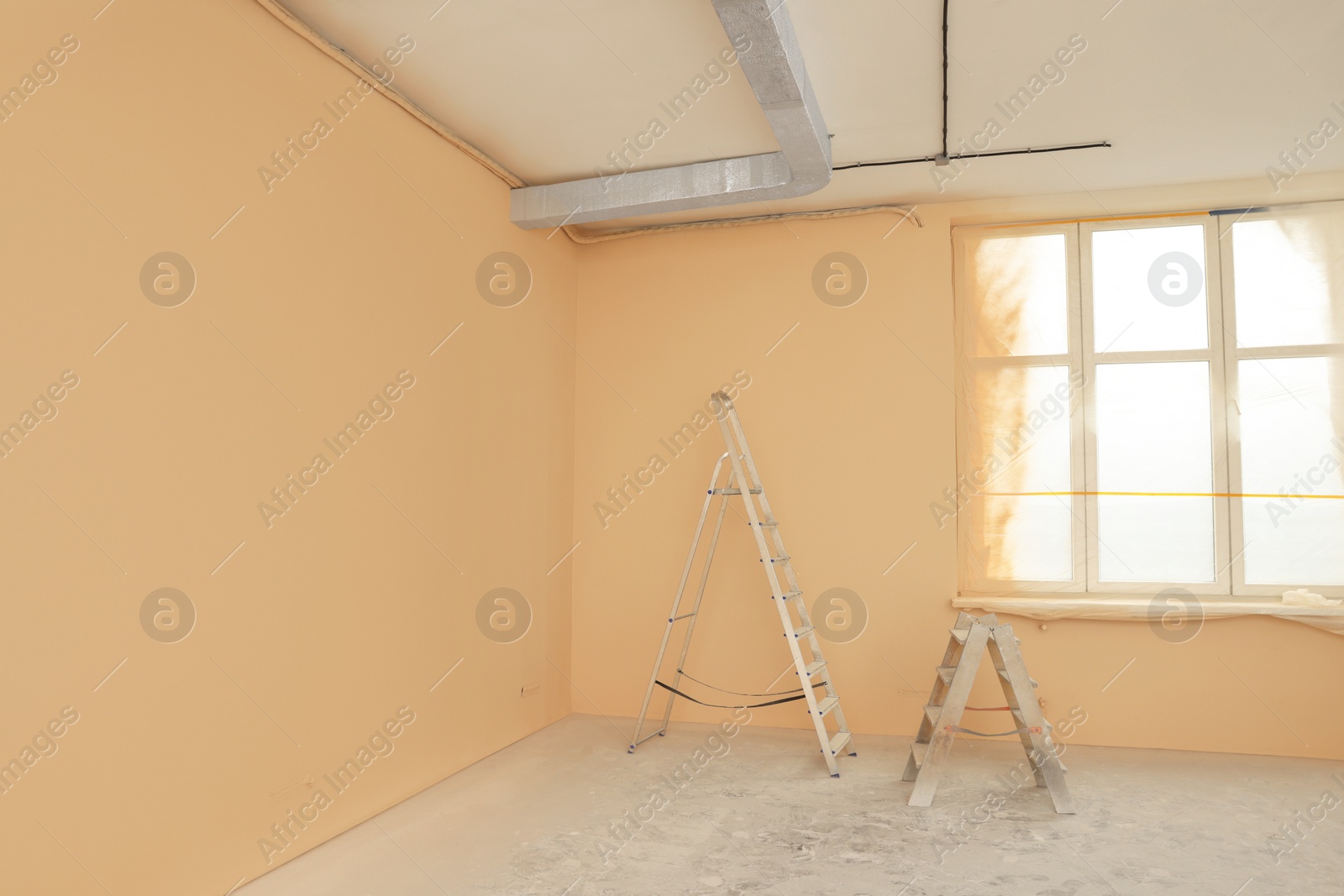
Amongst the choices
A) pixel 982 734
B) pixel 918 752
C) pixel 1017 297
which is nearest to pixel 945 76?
pixel 1017 297

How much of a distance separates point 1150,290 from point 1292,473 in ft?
3.78

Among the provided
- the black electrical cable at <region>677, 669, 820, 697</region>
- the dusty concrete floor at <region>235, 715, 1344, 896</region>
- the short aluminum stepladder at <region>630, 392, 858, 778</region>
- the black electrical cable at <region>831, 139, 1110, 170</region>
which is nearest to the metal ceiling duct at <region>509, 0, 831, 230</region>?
the black electrical cable at <region>831, 139, 1110, 170</region>

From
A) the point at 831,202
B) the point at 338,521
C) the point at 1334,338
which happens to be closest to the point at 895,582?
the point at 831,202

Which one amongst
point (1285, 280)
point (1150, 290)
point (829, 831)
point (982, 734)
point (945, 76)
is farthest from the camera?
point (1150, 290)

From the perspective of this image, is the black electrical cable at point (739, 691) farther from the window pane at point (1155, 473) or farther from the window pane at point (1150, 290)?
the window pane at point (1150, 290)

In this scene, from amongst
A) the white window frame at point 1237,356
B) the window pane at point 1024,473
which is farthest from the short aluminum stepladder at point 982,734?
the white window frame at point 1237,356

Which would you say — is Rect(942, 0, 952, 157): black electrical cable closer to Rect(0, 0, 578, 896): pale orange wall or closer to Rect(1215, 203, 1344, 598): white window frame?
Rect(1215, 203, 1344, 598): white window frame

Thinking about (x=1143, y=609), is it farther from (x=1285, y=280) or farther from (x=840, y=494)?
(x=1285, y=280)

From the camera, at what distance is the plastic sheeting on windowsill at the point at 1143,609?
3982 millimetres

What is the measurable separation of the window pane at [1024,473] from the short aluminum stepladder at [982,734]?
944 millimetres

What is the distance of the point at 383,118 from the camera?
3.36 meters

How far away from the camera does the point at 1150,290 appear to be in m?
4.44

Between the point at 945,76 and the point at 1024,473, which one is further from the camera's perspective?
the point at 1024,473

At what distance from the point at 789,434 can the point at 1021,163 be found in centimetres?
181
